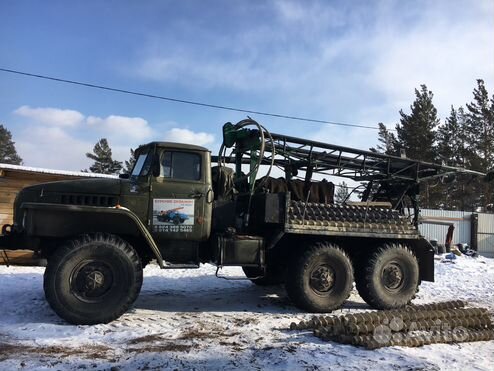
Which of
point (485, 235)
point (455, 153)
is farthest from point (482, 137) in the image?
point (485, 235)

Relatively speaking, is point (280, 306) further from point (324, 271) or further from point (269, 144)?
point (269, 144)

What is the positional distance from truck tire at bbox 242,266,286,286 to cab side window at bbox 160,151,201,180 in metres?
2.30

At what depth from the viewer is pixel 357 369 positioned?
4.77 m

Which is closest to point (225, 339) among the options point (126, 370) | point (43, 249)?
point (126, 370)

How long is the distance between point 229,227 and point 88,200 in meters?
2.33

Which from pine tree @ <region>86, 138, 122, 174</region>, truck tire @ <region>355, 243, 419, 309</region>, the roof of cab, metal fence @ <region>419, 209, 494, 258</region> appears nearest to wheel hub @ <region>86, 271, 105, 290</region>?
the roof of cab

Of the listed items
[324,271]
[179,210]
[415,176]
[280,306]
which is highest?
[415,176]

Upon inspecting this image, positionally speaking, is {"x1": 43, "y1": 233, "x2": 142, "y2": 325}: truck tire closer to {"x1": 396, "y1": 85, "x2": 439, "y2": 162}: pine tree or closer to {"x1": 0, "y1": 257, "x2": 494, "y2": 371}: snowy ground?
{"x1": 0, "y1": 257, "x2": 494, "y2": 371}: snowy ground

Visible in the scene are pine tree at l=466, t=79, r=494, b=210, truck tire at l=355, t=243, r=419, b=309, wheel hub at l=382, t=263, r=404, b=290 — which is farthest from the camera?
pine tree at l=466, t=79, r=494, b=210

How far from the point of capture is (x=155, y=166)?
23.8ft

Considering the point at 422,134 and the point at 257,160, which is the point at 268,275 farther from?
the point at 422,134

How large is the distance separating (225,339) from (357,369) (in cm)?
183

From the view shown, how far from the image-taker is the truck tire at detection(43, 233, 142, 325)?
6.29 metres

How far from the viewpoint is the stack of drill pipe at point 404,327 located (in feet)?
18.6
